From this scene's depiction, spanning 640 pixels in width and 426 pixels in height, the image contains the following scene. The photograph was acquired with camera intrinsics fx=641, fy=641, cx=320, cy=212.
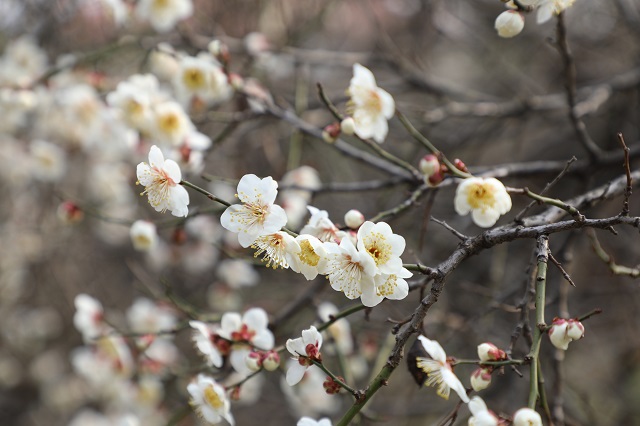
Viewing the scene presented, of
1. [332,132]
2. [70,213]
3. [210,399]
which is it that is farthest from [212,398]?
[70,213]

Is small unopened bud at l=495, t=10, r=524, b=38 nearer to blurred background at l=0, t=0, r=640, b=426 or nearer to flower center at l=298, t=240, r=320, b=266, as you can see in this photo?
blurred background at l=0, t=0, r=640, b=426

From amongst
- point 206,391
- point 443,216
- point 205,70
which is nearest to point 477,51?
point 443,216

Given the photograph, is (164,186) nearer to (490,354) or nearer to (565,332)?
(490,354)

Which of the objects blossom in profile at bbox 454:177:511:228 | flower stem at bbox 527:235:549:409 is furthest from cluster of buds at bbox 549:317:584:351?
blossom in profile at bbox 454:177:511:228

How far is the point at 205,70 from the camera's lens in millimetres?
2281

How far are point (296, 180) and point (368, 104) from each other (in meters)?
0.85

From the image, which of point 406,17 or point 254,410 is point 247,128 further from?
point 254,410

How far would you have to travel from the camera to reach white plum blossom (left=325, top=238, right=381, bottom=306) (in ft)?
4.26

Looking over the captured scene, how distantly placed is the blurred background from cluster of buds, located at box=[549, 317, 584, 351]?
0.23 m

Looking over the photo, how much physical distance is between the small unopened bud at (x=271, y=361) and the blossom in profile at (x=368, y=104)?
71 cm

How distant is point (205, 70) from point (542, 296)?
1474 millimetres

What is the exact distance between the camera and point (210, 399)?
1720 millimetres

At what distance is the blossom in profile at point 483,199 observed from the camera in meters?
1.48

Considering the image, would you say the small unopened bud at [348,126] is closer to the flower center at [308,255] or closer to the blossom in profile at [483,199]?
the blossom in profile at [483,199]
